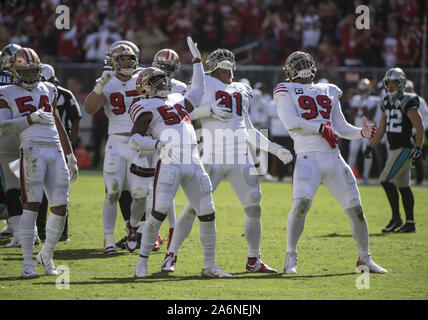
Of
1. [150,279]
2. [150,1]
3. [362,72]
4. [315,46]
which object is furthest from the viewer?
[150,1]

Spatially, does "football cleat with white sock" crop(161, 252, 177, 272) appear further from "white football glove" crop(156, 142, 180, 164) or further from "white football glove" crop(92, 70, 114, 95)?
"white football glove" crop(92, 70, 114, 95)

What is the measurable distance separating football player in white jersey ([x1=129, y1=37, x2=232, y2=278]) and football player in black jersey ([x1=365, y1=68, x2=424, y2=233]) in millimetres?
4028

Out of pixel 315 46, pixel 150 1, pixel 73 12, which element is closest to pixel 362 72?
pixel 315 46

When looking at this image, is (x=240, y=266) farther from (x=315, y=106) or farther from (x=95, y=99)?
(x=95, y=99)

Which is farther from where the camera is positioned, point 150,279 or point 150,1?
point 150,1

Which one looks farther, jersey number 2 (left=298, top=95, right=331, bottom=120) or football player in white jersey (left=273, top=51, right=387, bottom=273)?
jersey number 2 (left=298, top=95, right=331, bottom=120)

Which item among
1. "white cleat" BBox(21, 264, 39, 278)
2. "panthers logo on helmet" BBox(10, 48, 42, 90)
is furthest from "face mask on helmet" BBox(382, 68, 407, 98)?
"white cleat" BBox(21, 264, 39, 278)

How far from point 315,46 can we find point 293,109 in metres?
11.2

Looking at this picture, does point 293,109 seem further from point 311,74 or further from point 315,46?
point 315,46

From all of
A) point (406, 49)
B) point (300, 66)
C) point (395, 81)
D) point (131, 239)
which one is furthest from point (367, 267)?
point (406, 49)

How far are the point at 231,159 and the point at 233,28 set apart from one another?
1197cm

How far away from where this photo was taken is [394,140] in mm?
10086

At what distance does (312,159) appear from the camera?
6926 mm

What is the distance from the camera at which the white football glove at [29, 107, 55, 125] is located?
259 inches
